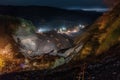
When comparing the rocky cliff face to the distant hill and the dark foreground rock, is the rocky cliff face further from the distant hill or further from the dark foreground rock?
the distant hill

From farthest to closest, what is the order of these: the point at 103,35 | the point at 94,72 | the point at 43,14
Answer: the point at 43,14 → the point at 103,35 → the point at 94,72

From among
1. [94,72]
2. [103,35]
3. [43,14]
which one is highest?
[43,14]

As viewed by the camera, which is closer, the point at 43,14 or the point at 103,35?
the point at 103,35

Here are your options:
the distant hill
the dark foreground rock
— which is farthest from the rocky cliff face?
the distant hill

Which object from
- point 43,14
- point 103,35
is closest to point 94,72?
point 103,35

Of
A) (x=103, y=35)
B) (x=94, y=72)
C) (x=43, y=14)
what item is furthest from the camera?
(x=43, y=14)

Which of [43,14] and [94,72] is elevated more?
[43,14]

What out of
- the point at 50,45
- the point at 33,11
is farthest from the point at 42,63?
the point at 33,11

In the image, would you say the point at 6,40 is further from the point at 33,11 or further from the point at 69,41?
the point at 33,11

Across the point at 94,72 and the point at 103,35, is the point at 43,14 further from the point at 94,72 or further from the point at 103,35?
the point at 94,72
